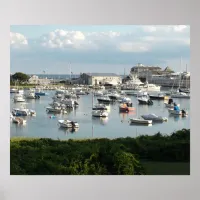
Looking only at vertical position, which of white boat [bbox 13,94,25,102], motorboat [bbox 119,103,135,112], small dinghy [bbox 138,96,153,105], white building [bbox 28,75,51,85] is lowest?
motorboat [bbox 119,103,135,112]

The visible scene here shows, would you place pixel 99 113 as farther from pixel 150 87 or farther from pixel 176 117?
pixel 176 117

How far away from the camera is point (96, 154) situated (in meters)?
7.93

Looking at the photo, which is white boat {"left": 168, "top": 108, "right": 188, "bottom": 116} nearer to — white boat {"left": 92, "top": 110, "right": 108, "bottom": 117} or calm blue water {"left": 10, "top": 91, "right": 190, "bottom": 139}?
calm blue water {"left": 10, "top": 91, "right": 190, "bottom": 139}

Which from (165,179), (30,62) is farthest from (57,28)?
(165,179)

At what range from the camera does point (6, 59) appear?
7824 mm

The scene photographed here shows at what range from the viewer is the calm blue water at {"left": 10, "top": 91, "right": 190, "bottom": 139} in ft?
25.8

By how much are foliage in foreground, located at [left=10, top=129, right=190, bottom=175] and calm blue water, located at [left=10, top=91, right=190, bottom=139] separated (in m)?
0.07

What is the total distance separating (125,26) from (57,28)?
2.56 feet

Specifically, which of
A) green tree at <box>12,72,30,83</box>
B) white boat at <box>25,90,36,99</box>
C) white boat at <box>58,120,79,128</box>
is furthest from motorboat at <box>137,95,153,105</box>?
green tree at <box>12,72,30,83</box>

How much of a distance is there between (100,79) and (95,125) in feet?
1.77

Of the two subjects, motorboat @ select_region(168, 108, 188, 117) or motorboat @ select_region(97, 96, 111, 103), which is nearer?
motorboat @ select_region(168, 108, 188, 117)

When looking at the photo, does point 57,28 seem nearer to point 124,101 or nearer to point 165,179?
point 124,101

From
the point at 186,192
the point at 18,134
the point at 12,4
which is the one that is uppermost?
the point at 12,4

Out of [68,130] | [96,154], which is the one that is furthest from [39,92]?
[96,154]
